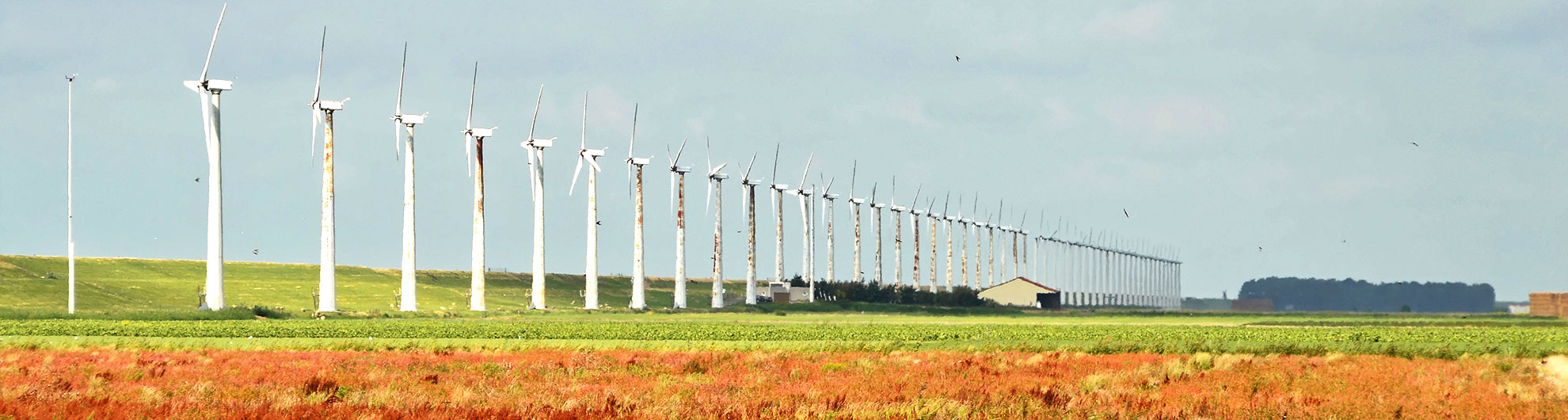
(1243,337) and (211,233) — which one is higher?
(211,233)

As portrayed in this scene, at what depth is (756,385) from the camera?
3975 cm

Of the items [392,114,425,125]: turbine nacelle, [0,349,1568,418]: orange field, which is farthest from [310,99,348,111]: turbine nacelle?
[0,349,1568,418]: orange field

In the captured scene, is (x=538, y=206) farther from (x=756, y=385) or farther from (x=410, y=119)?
(x=756, y=385)

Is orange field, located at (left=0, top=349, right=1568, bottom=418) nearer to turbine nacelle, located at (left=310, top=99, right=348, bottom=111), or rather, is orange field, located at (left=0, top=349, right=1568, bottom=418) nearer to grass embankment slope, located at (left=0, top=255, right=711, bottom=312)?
turbine nacelle, located at (left=310, top=99, right=348, bottom=111)

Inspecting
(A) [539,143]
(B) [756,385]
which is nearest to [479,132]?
(A) [539,143]

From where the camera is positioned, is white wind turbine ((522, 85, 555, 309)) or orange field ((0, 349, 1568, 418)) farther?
white wind turbine ((522, 85, 555, 309))

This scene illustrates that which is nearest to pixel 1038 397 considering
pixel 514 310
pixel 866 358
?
pixel 866 358

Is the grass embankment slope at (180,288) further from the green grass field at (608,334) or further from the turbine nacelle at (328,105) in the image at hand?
the turbine nacelle at (328,105)

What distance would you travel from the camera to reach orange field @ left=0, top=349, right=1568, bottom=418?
105 feet

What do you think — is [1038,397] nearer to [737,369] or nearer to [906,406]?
[906,406]

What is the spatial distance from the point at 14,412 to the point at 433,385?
1210 centimetres

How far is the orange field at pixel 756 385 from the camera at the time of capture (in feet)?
105

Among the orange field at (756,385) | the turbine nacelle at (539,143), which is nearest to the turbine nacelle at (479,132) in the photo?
the turbine nacelle at (539,143)

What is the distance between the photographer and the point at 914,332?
81.4 m
